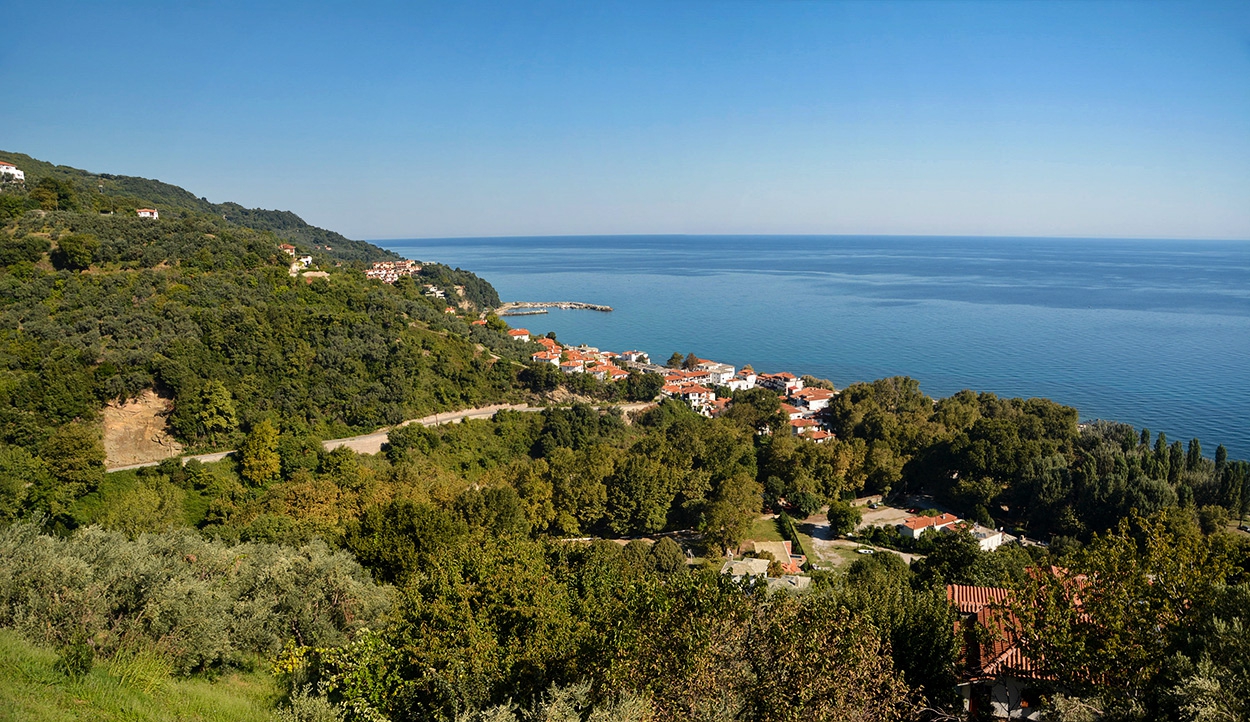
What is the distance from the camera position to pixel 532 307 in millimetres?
102125

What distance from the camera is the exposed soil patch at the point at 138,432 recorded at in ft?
89.0

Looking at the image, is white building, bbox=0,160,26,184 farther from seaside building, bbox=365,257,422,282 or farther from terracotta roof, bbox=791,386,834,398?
terracotta roof, bbox=791,386,834,398

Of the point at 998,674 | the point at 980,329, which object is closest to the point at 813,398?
the point at 998,674

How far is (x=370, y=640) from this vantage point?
8.68 m

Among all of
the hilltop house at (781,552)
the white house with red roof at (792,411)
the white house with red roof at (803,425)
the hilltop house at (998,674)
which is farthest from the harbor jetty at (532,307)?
the hilltop house at (998,674)

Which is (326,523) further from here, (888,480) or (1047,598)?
(888,480)

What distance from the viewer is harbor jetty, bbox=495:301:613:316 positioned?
3885 inches

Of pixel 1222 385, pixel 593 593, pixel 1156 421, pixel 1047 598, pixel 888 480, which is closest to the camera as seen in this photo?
pixel 1047 598

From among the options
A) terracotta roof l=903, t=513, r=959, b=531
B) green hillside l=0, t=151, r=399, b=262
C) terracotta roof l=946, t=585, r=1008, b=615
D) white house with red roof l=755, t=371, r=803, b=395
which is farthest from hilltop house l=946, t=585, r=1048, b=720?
green hillside l=0, t=151, r=399, b=262

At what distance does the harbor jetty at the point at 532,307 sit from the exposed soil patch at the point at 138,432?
68087mm

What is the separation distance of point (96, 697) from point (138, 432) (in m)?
27.0

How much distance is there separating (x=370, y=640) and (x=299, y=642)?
9.25ft

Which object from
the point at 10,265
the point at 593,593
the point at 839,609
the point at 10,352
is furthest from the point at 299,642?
the point at 10,265

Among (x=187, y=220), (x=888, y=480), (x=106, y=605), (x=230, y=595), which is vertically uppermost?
(x=187, y=220)
